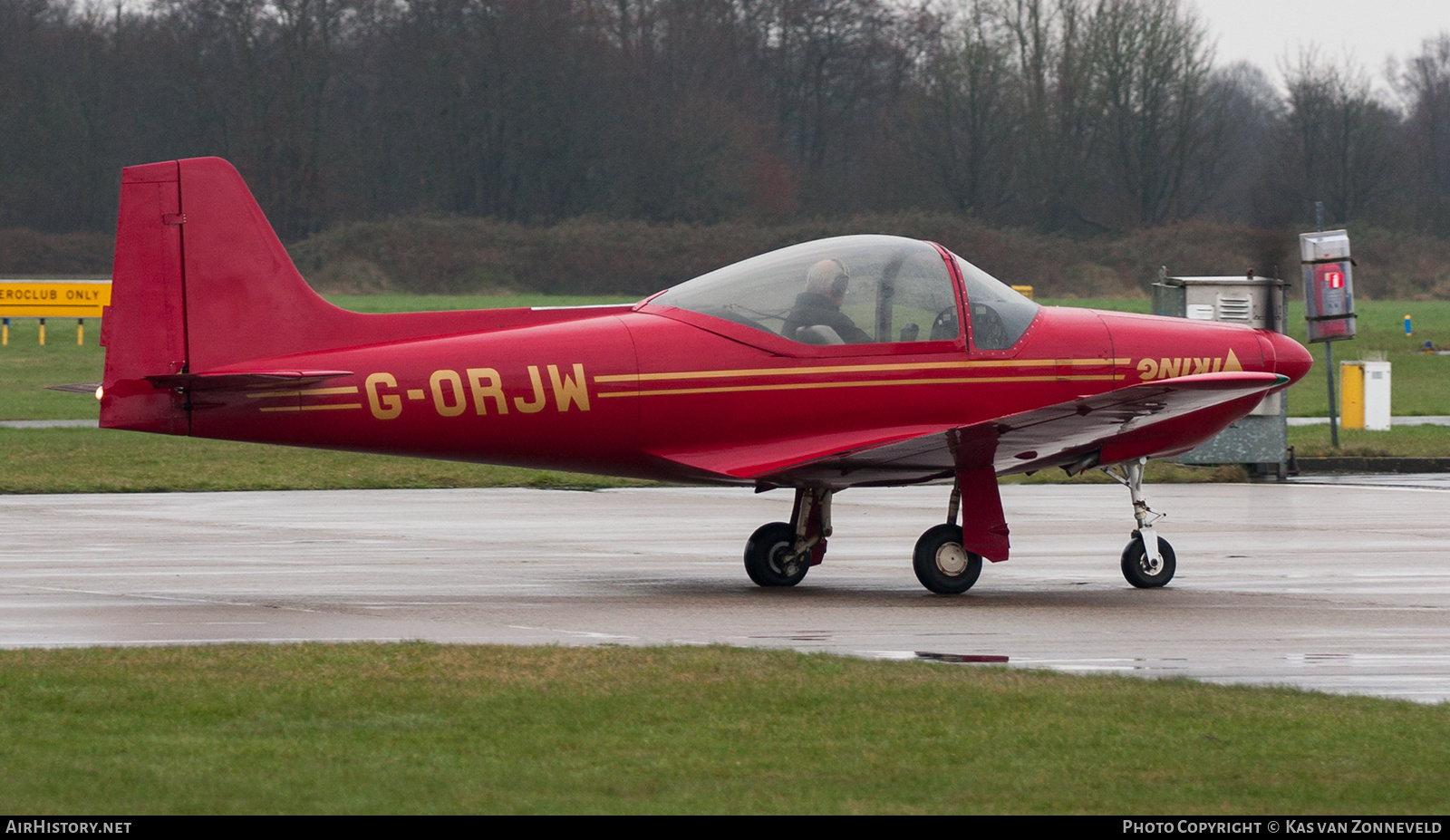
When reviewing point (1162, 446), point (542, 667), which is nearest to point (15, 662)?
point (542, 667)

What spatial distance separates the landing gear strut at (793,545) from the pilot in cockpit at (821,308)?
125cm

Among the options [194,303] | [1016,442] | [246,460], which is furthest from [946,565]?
[246,460]

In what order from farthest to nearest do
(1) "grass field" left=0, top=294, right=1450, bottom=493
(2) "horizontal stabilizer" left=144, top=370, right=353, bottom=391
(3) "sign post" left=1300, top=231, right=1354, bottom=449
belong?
(3) "sign post" left=1300, top=231, right=1354, bottom=449 < (1) "grass field" left=0, top=294, right=1450, bottom=493 < (2) "horizontal stabilizer" left=144, top=370, right=353, bottom=391

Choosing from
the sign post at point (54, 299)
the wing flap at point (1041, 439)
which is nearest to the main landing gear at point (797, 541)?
the wing flap at point (1041, 439)

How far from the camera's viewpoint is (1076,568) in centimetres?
1377

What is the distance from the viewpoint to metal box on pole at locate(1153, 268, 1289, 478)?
21578 millimetres

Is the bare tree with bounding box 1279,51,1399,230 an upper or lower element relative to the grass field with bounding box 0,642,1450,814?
upper

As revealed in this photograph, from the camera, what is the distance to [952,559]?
39.7 feet

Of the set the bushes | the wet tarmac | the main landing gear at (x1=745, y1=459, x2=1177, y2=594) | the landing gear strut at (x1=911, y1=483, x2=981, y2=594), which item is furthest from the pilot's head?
the bushes

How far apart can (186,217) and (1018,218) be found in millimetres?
75209

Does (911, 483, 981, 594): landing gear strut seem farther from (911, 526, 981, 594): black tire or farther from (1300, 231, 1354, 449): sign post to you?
(1300, 231, 1354, 449): sign post

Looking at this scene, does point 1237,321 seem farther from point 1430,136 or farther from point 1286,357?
point 1430,136

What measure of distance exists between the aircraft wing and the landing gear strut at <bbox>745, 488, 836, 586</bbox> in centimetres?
44

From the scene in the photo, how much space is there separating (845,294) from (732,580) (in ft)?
8.12
